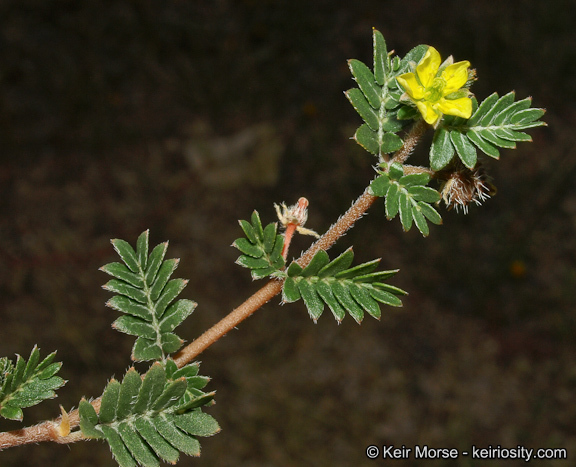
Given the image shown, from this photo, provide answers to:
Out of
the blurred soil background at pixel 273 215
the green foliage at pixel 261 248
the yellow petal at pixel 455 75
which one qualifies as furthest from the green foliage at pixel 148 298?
the blurred soil background at pixel 273 215

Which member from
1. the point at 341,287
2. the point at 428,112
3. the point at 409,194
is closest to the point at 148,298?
the point at 341,287

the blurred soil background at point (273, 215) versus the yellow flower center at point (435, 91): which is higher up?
the yellow flower center at point (435, 91)

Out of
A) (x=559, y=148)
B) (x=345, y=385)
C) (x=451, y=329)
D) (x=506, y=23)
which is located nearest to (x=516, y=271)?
(x=451, y=329)

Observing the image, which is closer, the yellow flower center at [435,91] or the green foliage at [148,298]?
the yellow flower center at [435,91]

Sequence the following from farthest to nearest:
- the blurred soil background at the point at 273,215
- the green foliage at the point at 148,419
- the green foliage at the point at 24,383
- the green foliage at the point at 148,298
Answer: the blurred soil background at the point at 273,215 → the green foliage at the point at 148,298 → the green foliage at the point at 24,383 → the green foliage at the point at 148,419

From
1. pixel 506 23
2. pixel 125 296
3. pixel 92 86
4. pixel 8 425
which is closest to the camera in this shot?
pixel 125 296

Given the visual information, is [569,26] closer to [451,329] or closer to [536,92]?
[536,92]

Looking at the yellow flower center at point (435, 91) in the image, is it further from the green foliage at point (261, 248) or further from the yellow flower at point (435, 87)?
the green foliage at point (261, 248)
